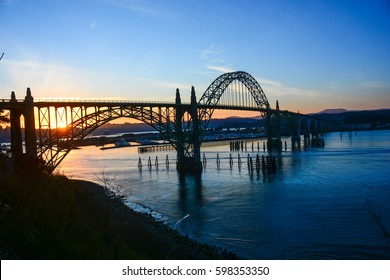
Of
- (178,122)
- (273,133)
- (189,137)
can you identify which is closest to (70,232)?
(178,122)

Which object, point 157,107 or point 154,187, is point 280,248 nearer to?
point 154,187

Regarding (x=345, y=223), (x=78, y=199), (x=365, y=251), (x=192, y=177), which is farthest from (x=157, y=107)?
(x=365, y=251)

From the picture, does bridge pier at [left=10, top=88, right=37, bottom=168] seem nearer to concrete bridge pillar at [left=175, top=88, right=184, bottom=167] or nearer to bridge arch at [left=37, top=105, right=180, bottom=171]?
bridge arch at [left=37, top=105, right=180, bottom=171]

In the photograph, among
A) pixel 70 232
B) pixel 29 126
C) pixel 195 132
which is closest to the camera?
pixel 70 232

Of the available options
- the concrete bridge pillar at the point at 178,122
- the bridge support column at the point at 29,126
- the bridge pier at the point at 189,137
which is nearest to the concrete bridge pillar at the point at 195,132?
the bridge pier at the point at 189,137

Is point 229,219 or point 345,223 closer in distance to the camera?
point 345,223

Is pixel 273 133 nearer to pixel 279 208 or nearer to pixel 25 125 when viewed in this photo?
pixel 279 208

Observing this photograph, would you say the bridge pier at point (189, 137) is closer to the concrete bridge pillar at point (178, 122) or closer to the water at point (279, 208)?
the concrete bridge pillar at point (178, 122)
